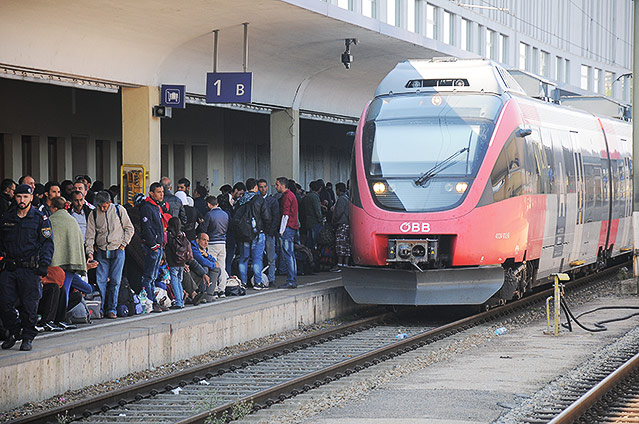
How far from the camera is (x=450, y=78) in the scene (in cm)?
1547

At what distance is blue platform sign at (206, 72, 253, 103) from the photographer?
60.9ft

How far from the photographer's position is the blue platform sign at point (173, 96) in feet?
61.1

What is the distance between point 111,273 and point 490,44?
2879cm

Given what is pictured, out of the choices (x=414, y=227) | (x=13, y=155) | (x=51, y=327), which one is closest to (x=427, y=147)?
(x=414, y=227)

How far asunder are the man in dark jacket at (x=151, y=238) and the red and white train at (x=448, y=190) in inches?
110

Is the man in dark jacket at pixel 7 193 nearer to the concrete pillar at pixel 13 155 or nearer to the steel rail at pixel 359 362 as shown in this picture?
the steel rail at pixel 359 362

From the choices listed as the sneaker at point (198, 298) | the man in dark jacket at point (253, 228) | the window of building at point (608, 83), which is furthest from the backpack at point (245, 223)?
the window of building at point (608, 83)

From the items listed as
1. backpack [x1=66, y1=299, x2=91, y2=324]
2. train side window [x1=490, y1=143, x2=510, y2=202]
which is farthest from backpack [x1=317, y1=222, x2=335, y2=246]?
backpack [x1=66, y1=299, x2=91, y2=324]

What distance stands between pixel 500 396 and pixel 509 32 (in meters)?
33.2

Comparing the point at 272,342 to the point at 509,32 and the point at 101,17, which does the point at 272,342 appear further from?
the point at 509,32

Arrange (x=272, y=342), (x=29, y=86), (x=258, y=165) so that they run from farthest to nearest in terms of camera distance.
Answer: (x=258, y=165)
(x=29, y=86)
(x=272, y=342)

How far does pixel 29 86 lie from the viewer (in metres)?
21.3

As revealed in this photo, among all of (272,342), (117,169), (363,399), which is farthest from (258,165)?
(363,399)

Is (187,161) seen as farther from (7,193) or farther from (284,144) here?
(7,193)
